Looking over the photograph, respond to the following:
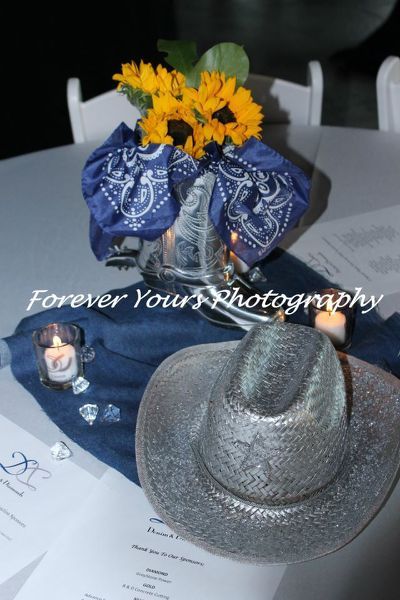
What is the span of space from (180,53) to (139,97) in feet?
0.30

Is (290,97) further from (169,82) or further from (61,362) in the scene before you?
(61,362)

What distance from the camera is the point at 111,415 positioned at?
0.97 meters

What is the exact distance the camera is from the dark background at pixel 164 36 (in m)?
3.55

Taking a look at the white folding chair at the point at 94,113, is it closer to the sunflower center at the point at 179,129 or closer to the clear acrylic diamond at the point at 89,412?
the sunflower center at the point at 179,129

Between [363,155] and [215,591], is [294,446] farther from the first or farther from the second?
[363,155]

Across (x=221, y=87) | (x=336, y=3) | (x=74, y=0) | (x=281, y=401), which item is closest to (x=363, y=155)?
(x=221, y=87)

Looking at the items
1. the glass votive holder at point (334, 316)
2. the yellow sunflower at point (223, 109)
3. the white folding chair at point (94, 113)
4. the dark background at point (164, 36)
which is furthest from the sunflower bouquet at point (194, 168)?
the dark background at point (164, 36)

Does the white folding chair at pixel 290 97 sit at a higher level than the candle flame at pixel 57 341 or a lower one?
lower

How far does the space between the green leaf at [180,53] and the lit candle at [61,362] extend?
0.39 meters

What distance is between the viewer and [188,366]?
980 millimetres

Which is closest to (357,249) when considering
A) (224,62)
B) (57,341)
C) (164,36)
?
(224,62)

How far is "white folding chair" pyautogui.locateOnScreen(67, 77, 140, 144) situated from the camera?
1647 mm

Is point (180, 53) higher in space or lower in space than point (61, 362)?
higher

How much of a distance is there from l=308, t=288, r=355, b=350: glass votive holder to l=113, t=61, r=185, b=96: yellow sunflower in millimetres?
339
